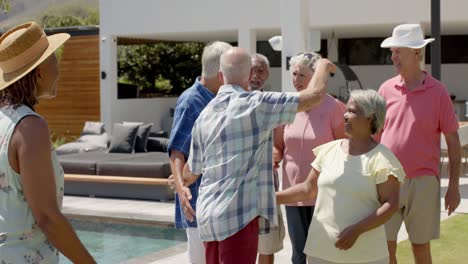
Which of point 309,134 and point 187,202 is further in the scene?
point 309,134

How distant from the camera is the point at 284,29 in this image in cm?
1346

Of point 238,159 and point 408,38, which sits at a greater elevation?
point 408,38

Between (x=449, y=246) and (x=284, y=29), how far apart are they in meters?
6.95

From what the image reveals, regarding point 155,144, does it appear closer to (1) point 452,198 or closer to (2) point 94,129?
(2) point 94,129

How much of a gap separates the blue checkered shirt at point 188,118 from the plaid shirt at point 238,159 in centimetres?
68

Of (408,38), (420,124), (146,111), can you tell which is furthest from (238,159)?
(146,111)

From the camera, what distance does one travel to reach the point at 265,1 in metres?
16.9

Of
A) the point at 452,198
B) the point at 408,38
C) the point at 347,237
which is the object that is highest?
the point at 408,38

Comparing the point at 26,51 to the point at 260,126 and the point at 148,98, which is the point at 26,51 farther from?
the point at 148,98

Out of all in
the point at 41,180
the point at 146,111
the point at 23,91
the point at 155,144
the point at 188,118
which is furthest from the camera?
the point at 146,111

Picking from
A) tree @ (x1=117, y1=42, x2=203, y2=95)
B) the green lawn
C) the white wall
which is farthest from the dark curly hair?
tree @ (x1=117, y1=42, x2=203, y2=95)

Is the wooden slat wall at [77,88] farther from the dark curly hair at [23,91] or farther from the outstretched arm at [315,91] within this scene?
the dark curly hair at [23,91]

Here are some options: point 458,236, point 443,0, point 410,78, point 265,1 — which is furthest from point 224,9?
point 410,78

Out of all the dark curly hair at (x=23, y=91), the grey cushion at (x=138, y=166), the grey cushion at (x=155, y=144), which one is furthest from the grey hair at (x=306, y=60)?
the grey cushion at (x=155, y=144)
